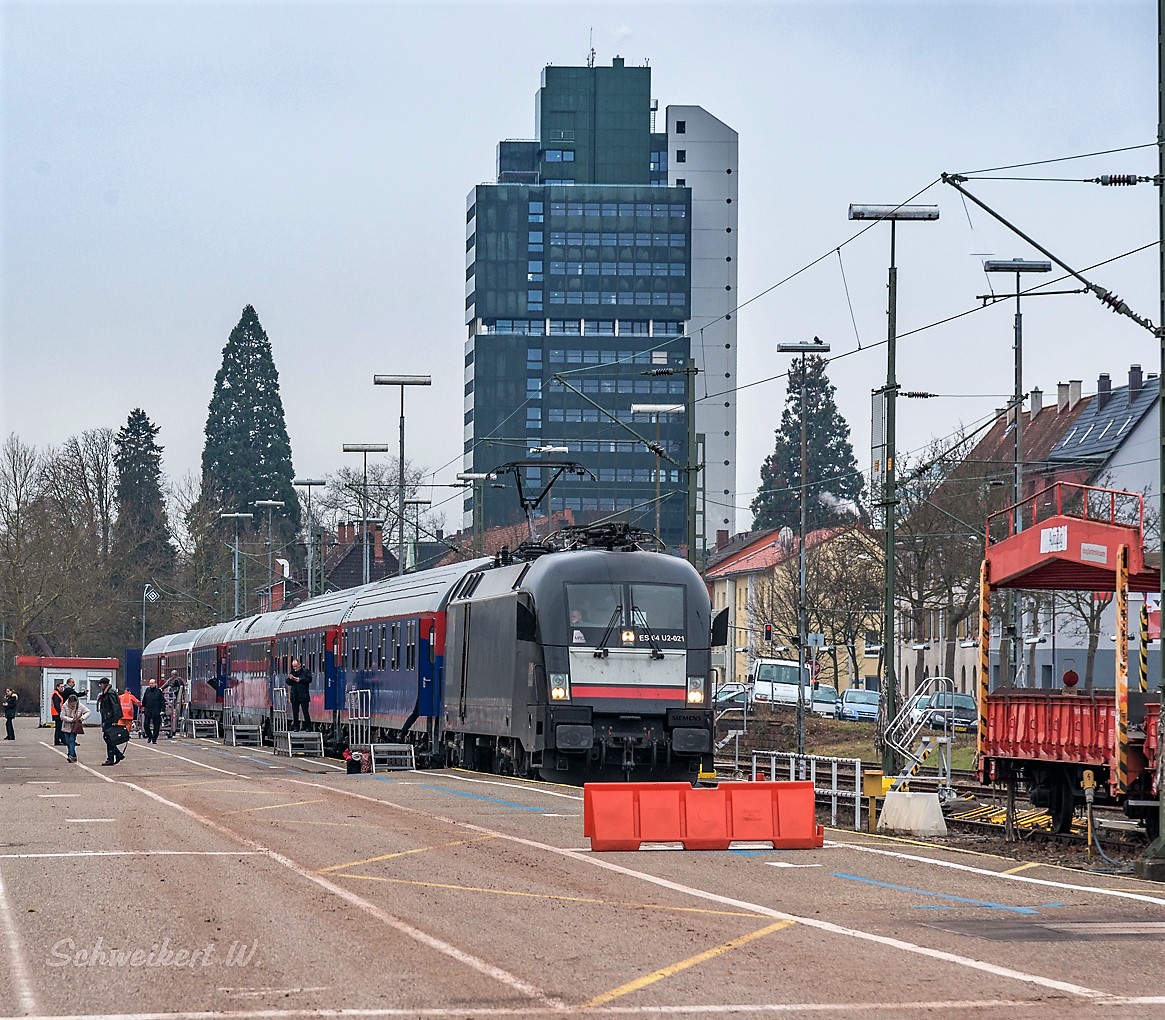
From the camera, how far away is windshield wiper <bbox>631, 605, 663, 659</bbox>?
2767cm

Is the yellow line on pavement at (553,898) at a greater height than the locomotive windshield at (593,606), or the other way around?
the locomotive windshield at (593,606)

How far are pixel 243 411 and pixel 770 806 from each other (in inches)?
4722

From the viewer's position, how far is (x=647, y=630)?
2770 cm

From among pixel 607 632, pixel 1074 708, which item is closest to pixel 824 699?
pixel 607 632

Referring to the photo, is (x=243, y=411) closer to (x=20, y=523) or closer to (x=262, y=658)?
(x=20, y=523)

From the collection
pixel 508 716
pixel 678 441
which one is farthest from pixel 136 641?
pixel 508 716

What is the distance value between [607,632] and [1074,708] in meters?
7.62

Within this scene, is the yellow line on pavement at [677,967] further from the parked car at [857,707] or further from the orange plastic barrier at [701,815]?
the parked car at [857,707]

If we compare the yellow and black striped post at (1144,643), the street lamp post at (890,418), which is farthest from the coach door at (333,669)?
the yellow and black striped post at (1144,643)

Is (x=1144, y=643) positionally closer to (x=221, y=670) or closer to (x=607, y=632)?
(x=607, y=632)

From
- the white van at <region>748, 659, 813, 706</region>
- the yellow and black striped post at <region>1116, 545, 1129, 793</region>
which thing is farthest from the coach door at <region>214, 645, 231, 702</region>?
the yellow and black striped post at <region>1116, 545, 1129, 793</region>

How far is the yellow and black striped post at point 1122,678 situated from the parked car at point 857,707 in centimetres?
5388

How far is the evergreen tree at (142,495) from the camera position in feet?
365

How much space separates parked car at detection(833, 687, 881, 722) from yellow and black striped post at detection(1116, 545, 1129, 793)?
53.9 m
